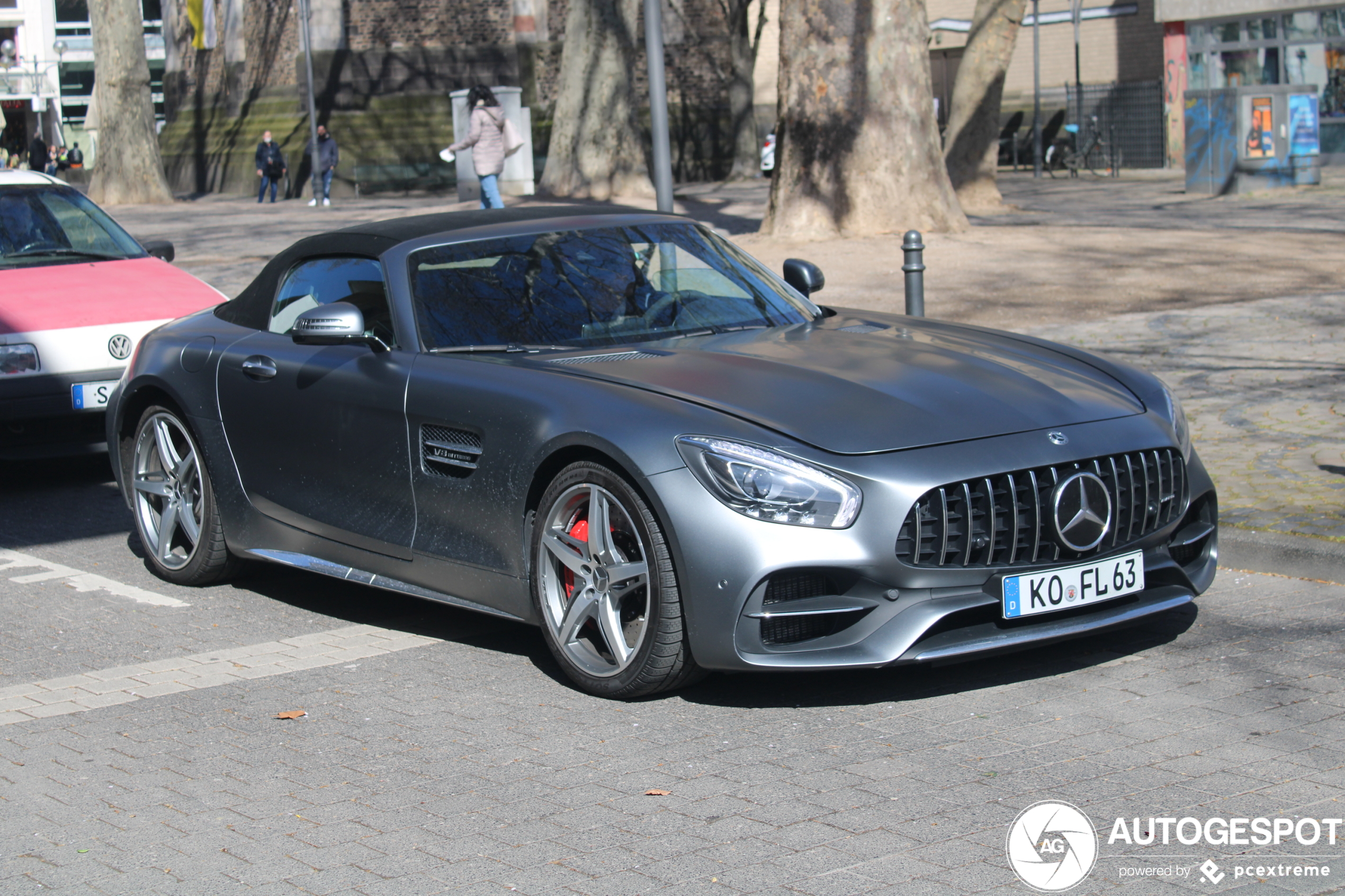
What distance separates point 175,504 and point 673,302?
242 cm

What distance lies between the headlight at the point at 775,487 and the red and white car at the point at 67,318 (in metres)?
5.29

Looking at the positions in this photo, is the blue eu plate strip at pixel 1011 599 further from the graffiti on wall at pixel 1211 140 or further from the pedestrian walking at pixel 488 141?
the graffiti on wall at pixel 1211 140

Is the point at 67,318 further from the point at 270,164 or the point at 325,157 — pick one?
the point at 270,164

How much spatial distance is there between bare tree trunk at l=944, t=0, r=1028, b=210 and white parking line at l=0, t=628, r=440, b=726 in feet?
60.7

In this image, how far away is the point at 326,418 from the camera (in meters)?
Answer: 5.82

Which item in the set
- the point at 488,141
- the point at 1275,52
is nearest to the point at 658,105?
the point at 488,141

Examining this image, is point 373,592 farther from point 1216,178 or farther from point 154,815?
point 1216,178

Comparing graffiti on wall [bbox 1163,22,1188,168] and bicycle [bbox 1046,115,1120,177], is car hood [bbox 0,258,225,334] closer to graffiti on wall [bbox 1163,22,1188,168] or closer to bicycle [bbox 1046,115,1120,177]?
bicycle [bbox 1046,115,1120,177]

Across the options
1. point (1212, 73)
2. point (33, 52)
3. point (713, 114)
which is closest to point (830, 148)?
point (1212, 73)

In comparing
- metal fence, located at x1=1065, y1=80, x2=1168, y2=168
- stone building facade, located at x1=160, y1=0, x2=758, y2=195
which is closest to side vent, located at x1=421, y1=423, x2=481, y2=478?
stone building facade, located at x1=160, y1=0, x2=758, y2=195

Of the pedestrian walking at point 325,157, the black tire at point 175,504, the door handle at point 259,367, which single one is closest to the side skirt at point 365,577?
the black tire at point 175,504

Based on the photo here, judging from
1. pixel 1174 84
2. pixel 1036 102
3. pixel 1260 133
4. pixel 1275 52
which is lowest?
pixel 1260 133

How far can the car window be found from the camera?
587 cm

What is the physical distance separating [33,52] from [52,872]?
256 ft
